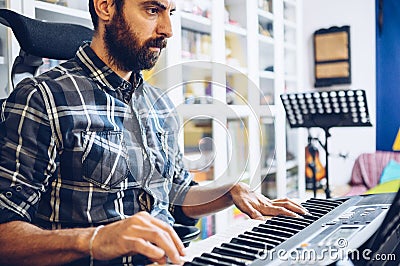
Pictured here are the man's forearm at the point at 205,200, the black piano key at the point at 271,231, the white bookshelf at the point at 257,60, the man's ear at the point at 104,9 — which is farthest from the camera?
the white bookshelf at the point at 257,60

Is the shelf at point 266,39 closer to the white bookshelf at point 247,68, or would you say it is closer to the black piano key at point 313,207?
the white bookshelf at point 247,68

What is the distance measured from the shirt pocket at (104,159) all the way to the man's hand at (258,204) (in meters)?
0.21

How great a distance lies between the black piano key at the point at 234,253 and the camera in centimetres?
52

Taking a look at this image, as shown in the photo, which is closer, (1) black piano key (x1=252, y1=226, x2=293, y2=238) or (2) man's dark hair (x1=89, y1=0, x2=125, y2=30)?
(1) black piano key (x1=252, y1=226, x2=293, y2=238)

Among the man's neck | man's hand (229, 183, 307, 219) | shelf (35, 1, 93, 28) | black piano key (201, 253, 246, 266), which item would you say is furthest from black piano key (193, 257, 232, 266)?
shelf (35, 1, 93, 28)

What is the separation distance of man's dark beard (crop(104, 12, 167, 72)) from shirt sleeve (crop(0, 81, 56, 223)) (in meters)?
0.17

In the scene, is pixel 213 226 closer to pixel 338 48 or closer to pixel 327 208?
pixel 338 48

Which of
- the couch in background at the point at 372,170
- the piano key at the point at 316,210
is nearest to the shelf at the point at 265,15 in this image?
the couch in background at the point at 372,170

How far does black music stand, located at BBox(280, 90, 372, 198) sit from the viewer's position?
137cm

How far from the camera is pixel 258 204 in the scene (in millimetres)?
821

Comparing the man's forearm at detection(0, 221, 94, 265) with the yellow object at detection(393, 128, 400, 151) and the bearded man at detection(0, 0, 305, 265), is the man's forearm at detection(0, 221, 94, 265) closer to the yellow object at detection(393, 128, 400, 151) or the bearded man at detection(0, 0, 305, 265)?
the bearded man at detection(0, 0, 305, 265)

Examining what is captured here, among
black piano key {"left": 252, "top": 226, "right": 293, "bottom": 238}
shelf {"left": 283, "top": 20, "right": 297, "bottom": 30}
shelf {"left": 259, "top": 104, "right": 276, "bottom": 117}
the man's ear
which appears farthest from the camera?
shelf {"left": 283, "top": 20, "right": 297, "bottom": 30}

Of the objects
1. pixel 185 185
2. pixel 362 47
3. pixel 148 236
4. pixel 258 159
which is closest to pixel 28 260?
pixel 148 236

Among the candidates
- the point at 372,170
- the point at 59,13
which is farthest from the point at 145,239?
the point at 372,170
